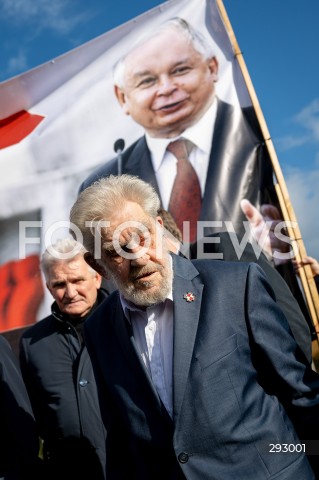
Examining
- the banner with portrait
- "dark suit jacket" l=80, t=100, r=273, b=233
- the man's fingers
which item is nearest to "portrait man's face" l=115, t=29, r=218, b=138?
the banner with portrait

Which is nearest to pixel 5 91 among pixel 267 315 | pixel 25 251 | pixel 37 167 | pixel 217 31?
pixel 37 167

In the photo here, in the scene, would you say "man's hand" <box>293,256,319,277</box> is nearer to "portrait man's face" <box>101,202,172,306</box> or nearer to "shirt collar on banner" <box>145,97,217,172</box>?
"shirt collar on banner" <box>145,97,217,172</box>

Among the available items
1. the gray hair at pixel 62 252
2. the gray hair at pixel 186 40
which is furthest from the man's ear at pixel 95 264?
the gray hair at pixel 186 40

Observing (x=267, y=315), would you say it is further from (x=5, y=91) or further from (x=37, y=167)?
(x=5, y=91)

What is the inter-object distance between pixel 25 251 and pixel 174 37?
213 centimetres

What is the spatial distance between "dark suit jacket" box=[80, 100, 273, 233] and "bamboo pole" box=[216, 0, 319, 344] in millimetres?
121

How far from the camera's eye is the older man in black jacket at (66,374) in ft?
9.73

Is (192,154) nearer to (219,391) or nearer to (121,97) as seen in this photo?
(121,97)

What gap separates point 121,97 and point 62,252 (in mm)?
1646

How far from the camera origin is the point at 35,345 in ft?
10.8

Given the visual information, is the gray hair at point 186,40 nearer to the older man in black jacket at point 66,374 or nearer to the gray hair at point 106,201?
the older man in black jacket at point 66,374

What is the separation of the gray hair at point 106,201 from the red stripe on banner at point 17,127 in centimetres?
286

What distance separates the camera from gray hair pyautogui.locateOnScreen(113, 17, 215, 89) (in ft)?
13.7

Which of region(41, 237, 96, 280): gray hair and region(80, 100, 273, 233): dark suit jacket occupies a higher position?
region(80, 100, 273, 233): dark suit jacket
